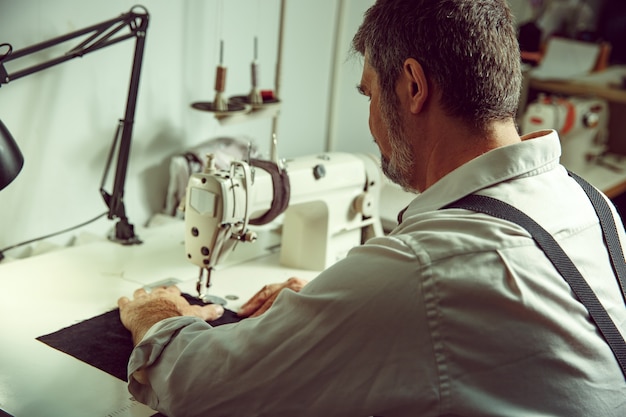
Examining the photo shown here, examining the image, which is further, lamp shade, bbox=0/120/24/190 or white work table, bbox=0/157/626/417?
lamp shade, bbox=0/120/24/190

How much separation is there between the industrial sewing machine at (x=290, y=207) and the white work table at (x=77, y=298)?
3.9 inches

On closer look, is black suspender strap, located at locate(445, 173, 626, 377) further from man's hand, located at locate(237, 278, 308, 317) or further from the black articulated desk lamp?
the black articulated desk lamp

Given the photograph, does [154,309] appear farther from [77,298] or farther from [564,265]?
[564,265]

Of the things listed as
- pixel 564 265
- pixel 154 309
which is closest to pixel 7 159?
pixel 154 309

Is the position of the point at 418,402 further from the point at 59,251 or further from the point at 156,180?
the point at 156,180

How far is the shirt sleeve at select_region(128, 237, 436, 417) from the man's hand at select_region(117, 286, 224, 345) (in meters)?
0.31

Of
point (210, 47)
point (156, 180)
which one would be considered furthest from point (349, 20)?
point (156, 180)

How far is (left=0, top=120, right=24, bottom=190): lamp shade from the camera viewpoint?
4.77ft

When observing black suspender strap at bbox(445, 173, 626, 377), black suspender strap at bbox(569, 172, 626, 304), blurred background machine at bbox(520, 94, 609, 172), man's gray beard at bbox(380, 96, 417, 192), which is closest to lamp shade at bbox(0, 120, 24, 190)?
man's gray beard at bbox(380, 96, 417, 192)

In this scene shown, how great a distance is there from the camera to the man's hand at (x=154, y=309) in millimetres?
1510

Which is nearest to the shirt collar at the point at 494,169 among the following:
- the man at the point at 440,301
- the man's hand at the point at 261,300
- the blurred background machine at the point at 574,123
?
the man at the point at 440,301

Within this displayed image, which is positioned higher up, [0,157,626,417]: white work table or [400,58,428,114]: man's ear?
[400,58,428,114]: man's ear

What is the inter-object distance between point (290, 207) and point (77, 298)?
58 centimetres

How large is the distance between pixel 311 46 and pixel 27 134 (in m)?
1.26
